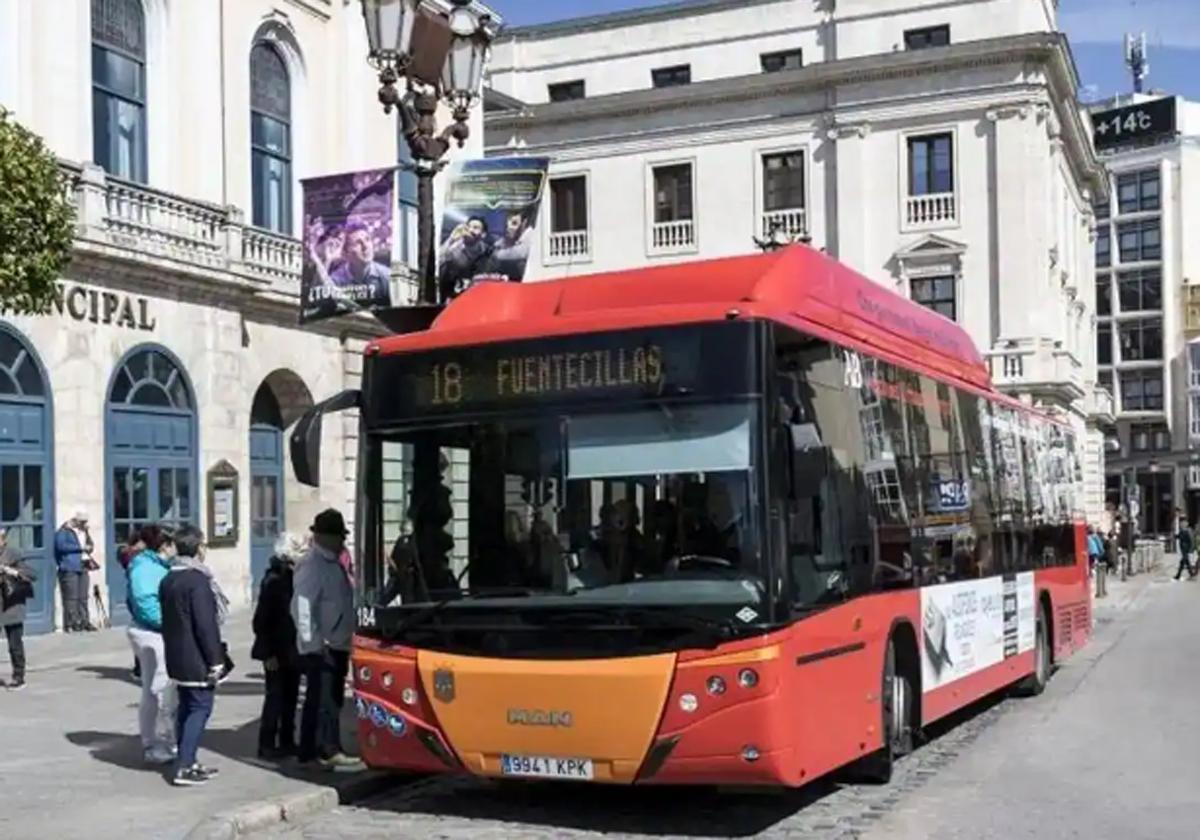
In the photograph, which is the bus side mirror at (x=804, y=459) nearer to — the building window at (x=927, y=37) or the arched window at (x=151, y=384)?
the arched window at (x=151, y=384)

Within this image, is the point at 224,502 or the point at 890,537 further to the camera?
the point at 224,502

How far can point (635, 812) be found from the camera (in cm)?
955

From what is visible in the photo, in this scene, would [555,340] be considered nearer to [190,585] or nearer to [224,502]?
[190,585]

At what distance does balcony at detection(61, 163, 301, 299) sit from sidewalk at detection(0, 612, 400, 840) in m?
8.44

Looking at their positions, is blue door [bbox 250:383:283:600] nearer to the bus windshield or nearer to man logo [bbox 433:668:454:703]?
the bus windshield

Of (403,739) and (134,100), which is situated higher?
(134,100)

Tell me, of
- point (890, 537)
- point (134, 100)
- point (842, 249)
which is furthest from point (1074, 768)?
point (842, 249)

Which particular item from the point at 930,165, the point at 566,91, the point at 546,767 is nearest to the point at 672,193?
the point at 566,91

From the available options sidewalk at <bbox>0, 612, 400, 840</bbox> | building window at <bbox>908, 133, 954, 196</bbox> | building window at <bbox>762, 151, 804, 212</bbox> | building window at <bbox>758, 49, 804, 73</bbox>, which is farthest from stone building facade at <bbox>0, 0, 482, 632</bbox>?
building window at <bbox>758, 49, 804, 73</bbox>

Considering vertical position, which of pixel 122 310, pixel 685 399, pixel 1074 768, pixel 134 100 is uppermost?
pixel 134 100

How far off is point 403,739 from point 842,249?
42694 mm

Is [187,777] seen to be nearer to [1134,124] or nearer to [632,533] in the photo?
[632,533]

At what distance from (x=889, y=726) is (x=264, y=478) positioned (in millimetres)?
19927

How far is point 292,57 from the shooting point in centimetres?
2897
